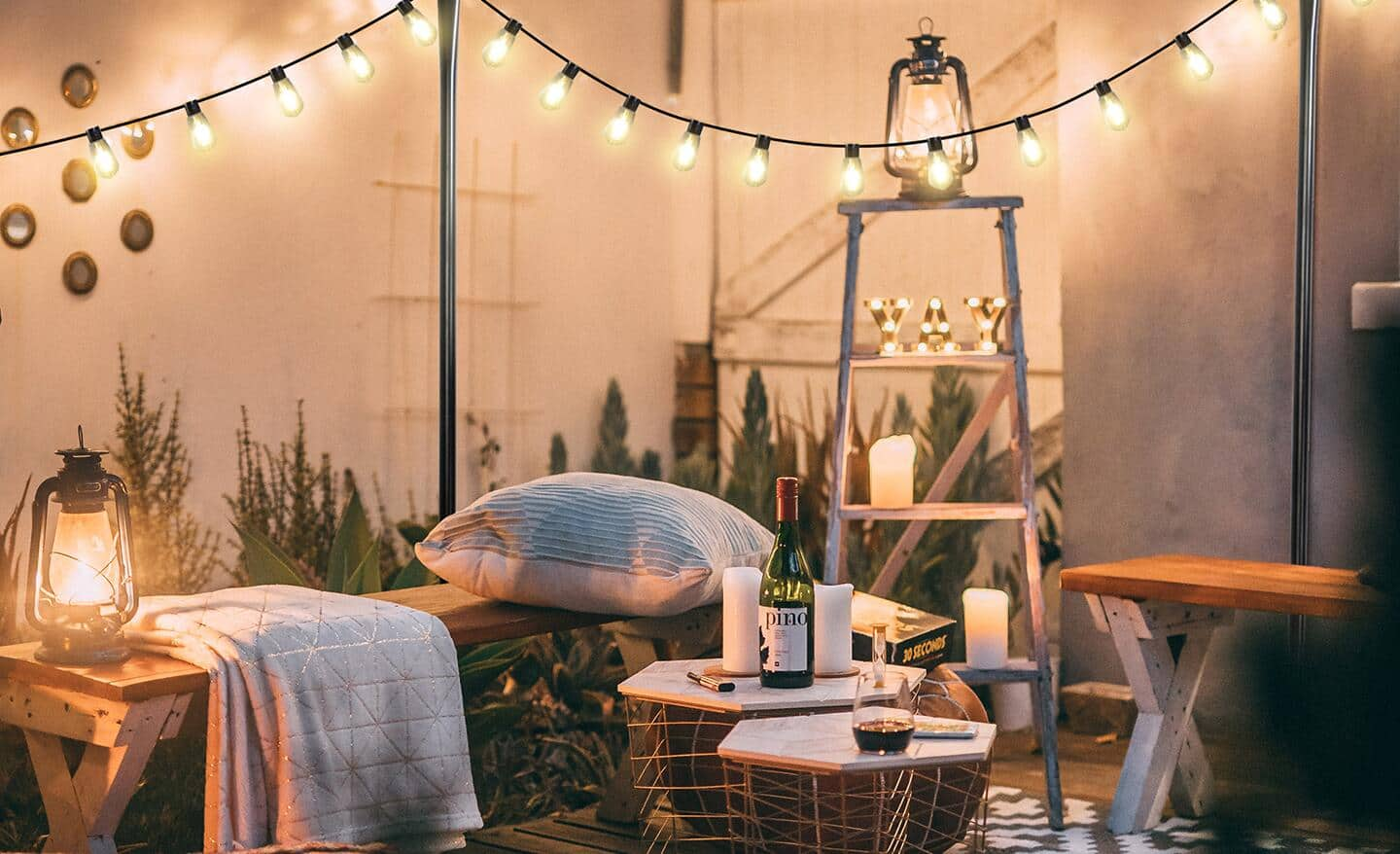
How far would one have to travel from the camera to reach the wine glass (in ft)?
7.41

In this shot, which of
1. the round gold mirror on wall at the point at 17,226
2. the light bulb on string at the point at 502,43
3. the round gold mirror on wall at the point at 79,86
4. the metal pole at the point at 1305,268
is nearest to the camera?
the light bulb on string at the point at 502,43

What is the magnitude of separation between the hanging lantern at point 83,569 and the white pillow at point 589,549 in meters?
0.83

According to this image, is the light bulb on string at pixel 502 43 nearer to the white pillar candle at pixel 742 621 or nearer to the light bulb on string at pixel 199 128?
the light bulb on string at pixel 199 128

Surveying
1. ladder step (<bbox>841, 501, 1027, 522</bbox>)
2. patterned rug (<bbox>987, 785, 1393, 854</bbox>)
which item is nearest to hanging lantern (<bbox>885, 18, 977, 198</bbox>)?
ladder step (<bbox>841, 501, 1027, 522</bbox>)

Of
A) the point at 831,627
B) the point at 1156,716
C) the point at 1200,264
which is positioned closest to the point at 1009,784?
the point at 1156,716

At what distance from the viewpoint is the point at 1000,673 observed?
367 centimetres

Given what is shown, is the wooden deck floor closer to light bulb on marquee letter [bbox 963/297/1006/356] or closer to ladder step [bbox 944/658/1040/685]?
ladder step [bbox 944/658/1040/685]

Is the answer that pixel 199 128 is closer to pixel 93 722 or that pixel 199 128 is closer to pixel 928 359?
pixel 93 722

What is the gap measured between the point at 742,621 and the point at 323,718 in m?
0.73

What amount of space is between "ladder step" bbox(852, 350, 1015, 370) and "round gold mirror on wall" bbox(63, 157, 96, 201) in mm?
2170

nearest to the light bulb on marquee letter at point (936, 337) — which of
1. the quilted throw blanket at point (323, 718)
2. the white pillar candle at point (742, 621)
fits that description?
the white pillar candle at point (742, 621)

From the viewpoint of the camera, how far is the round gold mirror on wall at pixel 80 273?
4.33m

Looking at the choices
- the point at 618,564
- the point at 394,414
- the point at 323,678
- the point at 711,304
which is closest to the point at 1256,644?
the point at 323,678

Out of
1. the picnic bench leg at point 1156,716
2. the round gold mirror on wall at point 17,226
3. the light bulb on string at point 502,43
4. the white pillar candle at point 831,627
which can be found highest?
the light bulb on string at point 502,43
